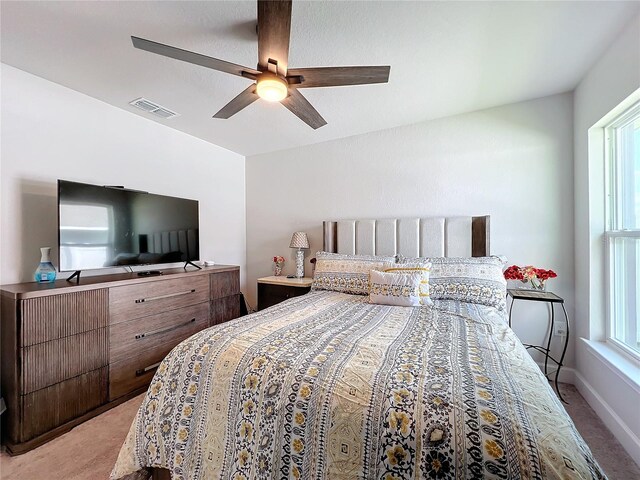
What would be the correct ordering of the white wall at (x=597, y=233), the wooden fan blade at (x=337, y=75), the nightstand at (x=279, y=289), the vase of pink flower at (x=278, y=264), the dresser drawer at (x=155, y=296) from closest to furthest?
the wooden fan blade at (x=337, y=75), the white wall at (x=597, y=233), the dresser drawer at (x=155, y=296), the nightstand at (x=279, y=289), the vase of pink flower at (x=278, y=264)

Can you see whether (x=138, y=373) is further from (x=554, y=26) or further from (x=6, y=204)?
(x=554, y=26)

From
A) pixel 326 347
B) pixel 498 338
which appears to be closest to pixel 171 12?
→ pixel 326 347

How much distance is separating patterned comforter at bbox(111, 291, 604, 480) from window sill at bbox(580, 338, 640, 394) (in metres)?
0.86

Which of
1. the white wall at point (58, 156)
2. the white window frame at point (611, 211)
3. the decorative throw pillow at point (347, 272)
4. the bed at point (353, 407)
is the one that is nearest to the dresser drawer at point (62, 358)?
the white wall at point (58, 156)

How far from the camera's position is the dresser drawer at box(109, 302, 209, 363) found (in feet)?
6.61

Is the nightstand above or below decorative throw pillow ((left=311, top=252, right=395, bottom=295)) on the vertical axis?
below

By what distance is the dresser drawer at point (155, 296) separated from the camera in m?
2.01

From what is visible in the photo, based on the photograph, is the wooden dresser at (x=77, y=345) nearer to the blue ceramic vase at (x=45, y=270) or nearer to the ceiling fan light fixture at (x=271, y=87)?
the blue ceramic vase at (x=45, y=270)

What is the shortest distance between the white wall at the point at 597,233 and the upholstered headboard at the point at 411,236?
27.5 inches

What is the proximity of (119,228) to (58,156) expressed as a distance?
0.74m

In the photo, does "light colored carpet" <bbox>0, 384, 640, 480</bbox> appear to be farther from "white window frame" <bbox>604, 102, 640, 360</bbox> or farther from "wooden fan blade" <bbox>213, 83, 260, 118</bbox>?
"wooden fan blade" <bbox>213, 83, 260, 118</bbox>

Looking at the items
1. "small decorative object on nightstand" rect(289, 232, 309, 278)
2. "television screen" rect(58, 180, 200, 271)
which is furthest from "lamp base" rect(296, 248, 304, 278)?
"television screen" rect(58, 180, 200, 271)

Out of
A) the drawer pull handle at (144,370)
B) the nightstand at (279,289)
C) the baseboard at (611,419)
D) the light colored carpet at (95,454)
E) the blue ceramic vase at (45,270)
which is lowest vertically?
the light colored carpet at (95,454)

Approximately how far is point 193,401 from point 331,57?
85.9 inches
